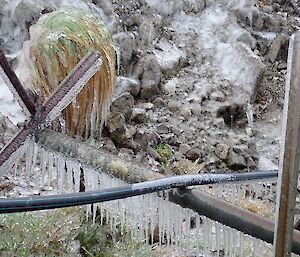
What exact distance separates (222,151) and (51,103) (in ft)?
8.13

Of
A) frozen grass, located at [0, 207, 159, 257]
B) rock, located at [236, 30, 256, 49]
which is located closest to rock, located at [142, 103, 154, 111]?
rock, located at [236, 30, 256, 49]

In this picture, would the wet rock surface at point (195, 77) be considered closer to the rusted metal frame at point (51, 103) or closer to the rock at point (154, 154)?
the rock at point (154, 154)

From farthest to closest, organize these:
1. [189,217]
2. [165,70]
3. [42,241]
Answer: [165,70]
[42,241]
[189,217]

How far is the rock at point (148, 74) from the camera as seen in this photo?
366cm

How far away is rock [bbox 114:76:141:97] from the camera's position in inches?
132

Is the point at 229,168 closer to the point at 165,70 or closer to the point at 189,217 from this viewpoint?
the point at 165,70

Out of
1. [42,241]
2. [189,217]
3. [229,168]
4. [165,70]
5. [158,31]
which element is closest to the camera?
[189,217]

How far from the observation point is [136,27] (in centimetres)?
403

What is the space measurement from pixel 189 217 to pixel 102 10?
128 inches

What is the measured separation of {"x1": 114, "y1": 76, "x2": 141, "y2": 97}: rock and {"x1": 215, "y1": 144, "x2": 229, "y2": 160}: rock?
2.83 ft

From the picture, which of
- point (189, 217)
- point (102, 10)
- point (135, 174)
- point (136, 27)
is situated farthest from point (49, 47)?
point (136, 27)

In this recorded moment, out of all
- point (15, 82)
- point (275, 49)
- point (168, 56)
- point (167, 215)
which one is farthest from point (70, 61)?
point (275, 49)

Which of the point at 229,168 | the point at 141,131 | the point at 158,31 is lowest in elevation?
the point at 229,168

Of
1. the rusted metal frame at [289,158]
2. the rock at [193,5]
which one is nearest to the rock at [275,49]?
the rock at [193,5]
